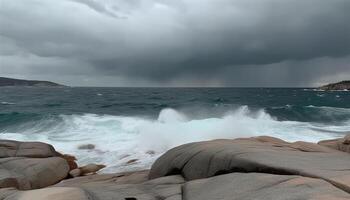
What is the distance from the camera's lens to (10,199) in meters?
5.54

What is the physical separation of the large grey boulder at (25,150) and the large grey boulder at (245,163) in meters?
6.22

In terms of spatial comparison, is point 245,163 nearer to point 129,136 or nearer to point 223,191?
point 223,191

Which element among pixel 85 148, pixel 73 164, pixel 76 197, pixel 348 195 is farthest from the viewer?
pixel 85 148

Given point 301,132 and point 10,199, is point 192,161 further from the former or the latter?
point 301,132

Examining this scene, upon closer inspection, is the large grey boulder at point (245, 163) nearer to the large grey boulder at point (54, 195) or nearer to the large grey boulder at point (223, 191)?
the large grey boulder at point (223, 191)

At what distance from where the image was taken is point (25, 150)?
1351 centimetres

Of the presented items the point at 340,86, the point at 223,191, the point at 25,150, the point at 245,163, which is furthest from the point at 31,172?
the point at 340,86

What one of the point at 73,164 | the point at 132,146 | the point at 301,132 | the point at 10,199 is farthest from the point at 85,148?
the point at 301,132

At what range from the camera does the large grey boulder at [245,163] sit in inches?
212

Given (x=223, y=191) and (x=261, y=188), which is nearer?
(x=261, y=188)

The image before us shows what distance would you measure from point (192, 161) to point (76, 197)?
3223 millimetres

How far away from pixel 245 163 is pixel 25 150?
33.3 ft

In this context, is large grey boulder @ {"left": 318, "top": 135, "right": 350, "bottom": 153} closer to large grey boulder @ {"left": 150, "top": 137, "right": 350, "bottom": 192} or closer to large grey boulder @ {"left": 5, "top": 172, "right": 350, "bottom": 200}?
large grey boulder @ {"left": 150, "top": 137, "right": 350, "bottom": 192}

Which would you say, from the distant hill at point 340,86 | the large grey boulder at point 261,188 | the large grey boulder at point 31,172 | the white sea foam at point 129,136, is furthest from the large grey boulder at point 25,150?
the distant hill at point 340,86
